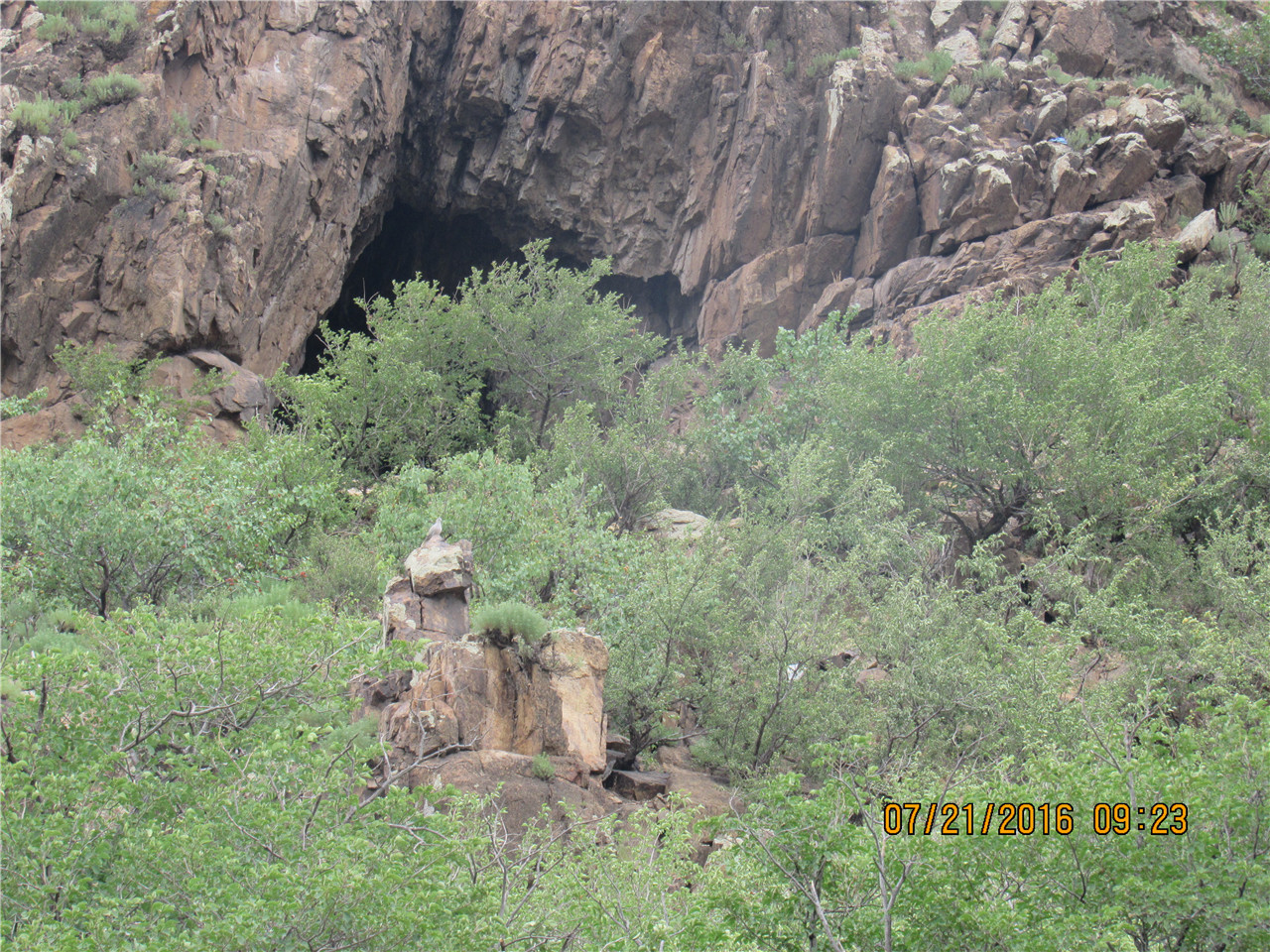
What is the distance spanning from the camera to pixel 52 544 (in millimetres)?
11133

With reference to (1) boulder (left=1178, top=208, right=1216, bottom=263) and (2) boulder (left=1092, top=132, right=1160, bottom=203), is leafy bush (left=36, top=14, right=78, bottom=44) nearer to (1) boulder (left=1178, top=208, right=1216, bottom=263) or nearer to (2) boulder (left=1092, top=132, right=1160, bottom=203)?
(2) boulder (left=1092, top=132, right=1160, bottom=203)

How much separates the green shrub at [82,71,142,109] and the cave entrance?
384 inches

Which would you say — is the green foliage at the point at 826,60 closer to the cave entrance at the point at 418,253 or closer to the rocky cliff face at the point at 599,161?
the rocky cliff face at the point at 599,161

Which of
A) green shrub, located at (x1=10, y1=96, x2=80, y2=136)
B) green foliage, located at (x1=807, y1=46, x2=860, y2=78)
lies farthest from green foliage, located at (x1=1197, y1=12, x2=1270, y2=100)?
green shrub, located at (x1=10, y1=96, x2=80, y2=136)

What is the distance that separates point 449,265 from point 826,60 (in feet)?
46.8

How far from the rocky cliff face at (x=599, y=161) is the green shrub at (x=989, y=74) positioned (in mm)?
84

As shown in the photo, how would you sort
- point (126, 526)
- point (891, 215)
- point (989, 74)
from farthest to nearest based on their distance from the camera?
1. point (989, 74)
2. point (891, 215)
3. point (126, 526)

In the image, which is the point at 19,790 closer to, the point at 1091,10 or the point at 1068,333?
the point at 1068,333

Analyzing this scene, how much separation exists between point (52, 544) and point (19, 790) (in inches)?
259

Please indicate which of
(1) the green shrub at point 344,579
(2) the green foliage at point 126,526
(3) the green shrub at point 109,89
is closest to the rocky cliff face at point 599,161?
(3) the green shrub at point 109,89

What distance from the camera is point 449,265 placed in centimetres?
3192

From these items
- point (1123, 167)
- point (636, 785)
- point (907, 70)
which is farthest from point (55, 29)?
point (1123, 167)

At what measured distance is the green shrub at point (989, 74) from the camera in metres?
26.9

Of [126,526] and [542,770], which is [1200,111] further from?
[126,526]
